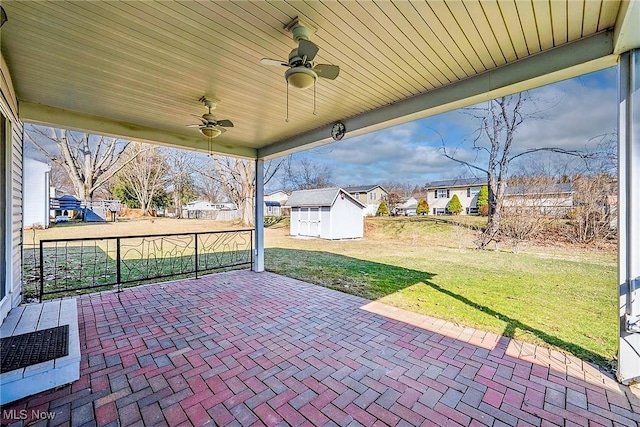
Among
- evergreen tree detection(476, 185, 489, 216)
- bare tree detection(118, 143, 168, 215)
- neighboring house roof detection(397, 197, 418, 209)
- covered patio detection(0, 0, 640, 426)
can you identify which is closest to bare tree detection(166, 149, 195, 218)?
bare tree detection(118, 143, 168, 215)

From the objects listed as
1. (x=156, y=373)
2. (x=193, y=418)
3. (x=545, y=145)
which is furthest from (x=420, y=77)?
(x=545, y=145)

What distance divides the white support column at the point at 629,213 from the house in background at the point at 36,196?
58.5 feet

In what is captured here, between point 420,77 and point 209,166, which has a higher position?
point 209,166

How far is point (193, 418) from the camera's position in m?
1.83

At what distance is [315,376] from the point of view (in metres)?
2.30

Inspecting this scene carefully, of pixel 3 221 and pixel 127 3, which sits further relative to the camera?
pixel 3 221

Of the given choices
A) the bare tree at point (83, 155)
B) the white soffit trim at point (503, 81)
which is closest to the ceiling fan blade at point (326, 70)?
the white soffit trim at point (503, 81)

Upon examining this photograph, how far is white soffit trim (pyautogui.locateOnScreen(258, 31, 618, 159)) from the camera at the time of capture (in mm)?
2207

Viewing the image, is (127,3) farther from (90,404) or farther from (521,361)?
(521,361)

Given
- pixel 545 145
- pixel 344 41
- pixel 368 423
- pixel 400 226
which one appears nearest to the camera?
pixel 368 423

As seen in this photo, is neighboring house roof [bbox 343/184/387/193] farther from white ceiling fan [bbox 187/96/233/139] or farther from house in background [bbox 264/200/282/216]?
white ceiling fan [bbox 187/96/233/139]

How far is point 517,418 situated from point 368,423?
988 millimetres

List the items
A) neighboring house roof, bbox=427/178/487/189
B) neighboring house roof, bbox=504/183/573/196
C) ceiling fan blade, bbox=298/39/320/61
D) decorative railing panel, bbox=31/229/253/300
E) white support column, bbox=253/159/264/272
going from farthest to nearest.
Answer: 1. neighboring house roof, bbox=427/178/487/189
2. neighboring house roof, bbox=504/183/573/196
3. white support column, bbox=253/159/264/272
4. decorative railing panel, bbox=31/229/253/300
5. ceiling fan blade, bbox=298/39/320/61

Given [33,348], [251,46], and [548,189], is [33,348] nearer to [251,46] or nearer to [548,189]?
[251,46]
